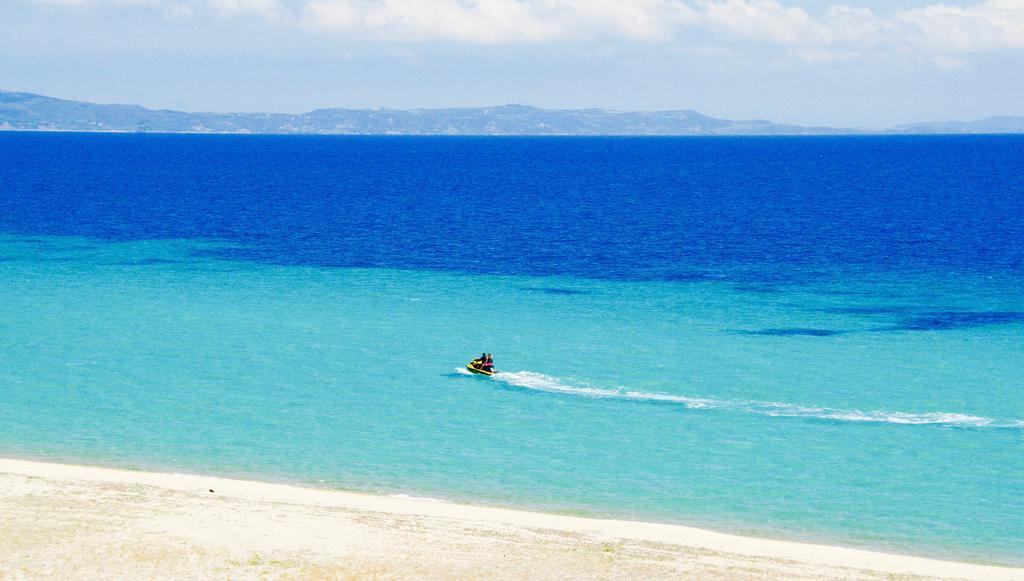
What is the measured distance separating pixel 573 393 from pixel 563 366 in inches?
199

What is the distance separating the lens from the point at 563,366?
6028 centimetres

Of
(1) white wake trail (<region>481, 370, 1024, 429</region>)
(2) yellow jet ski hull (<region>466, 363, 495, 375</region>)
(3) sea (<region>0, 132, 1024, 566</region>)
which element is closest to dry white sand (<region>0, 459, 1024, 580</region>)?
(3) sea (<region>0, 132, 1024, 566</region>)

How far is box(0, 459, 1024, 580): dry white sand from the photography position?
3247 centimetres

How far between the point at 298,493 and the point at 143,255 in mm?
63621

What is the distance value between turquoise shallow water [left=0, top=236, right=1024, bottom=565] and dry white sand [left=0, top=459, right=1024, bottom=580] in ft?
9.14

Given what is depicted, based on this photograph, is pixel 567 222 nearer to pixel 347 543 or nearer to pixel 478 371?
pixel 478 371

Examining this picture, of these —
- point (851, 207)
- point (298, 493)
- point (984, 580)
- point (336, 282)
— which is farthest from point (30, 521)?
point (851, 207)

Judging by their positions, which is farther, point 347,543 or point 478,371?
point 478,371

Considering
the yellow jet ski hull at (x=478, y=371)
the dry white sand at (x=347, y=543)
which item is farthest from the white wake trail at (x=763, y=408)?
the dry white sand at (x=347, y=543)

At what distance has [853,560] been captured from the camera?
114 ft

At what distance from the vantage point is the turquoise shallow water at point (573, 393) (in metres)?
42.3

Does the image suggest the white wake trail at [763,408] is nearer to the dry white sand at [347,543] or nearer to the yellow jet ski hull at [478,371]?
the yellow jet ski hull at [478,371]

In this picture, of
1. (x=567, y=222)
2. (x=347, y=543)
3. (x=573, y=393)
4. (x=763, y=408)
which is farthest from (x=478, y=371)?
(x=567, y=222)

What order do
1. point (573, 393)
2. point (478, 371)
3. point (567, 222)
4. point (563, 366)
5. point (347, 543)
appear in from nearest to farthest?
point (347, 543)
point (573, 393)
point (478, 371)
point (563, 366)
point (567, 222)
